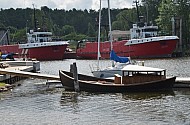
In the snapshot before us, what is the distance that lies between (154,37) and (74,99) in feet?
180

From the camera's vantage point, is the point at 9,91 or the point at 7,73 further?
the point at 7,73

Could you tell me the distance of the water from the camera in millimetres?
24039

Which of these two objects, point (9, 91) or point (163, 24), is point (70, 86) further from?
point (163, 24)

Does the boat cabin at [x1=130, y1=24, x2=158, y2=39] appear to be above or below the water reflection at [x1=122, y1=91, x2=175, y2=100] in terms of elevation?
above

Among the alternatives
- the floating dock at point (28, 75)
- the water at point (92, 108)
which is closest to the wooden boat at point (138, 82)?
the water at point (92, 108)

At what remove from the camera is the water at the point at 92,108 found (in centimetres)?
2404

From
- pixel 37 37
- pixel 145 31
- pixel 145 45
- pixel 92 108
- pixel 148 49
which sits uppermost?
pixel 145 31

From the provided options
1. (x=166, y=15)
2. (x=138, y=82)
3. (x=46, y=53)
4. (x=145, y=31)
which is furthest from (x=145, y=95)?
(x=166, y=15)

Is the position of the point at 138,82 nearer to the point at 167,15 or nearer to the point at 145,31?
the point at 145,31

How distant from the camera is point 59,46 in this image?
95.4 m

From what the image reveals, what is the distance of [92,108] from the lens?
27844 mm

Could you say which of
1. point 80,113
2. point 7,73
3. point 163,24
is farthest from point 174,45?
point 80,113

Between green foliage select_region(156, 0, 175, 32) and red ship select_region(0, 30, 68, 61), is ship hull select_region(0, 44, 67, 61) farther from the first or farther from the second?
green foliage select_region(156, 0, 175, 32)

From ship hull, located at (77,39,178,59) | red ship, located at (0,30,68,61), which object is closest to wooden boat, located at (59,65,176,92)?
ship hull, located at (77,39,178,59)
